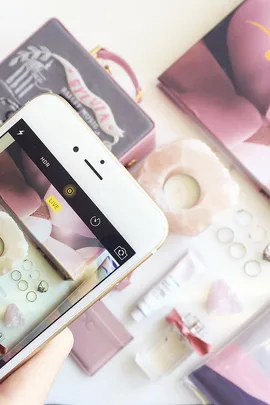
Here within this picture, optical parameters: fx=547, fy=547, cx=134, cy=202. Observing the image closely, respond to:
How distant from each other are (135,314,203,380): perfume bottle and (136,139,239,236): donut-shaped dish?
11 cm

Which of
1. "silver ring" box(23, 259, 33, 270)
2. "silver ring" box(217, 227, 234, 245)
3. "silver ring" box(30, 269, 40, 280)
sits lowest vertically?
"silver ring" box(217, 227, 234, 245)

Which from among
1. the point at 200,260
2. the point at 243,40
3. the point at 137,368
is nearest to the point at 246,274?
the point at 200,260

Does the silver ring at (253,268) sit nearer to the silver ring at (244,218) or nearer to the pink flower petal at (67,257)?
the silver ring at (244,218)

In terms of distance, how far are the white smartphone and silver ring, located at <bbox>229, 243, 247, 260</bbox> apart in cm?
22

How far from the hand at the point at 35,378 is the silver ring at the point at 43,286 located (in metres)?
0.06

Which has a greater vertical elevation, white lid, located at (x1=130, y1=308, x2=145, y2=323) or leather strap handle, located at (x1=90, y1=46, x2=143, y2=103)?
leather strap handle, located at (x1=90, y1=46, x2=143, y2=103)

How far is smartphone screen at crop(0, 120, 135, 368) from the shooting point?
1.45 ft

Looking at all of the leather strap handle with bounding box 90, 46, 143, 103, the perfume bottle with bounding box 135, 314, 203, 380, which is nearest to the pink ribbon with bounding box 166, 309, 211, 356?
the perfume bottle with bounding box 135, 314, 203, 380

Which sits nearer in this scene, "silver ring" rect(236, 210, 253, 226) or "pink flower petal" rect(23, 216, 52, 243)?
"pink flower petal" rect(23, 216, 52, 243)

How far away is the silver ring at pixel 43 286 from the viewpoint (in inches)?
18.1

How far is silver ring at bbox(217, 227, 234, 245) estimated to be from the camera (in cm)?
62

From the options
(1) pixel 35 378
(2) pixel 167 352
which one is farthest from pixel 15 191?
(2) pixel 167 352

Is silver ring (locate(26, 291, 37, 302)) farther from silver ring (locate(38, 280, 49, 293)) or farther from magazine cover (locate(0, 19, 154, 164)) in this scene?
magazine cover (locate(0, 19, 154, 164))

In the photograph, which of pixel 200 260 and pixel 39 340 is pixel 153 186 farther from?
pixel 39 340
